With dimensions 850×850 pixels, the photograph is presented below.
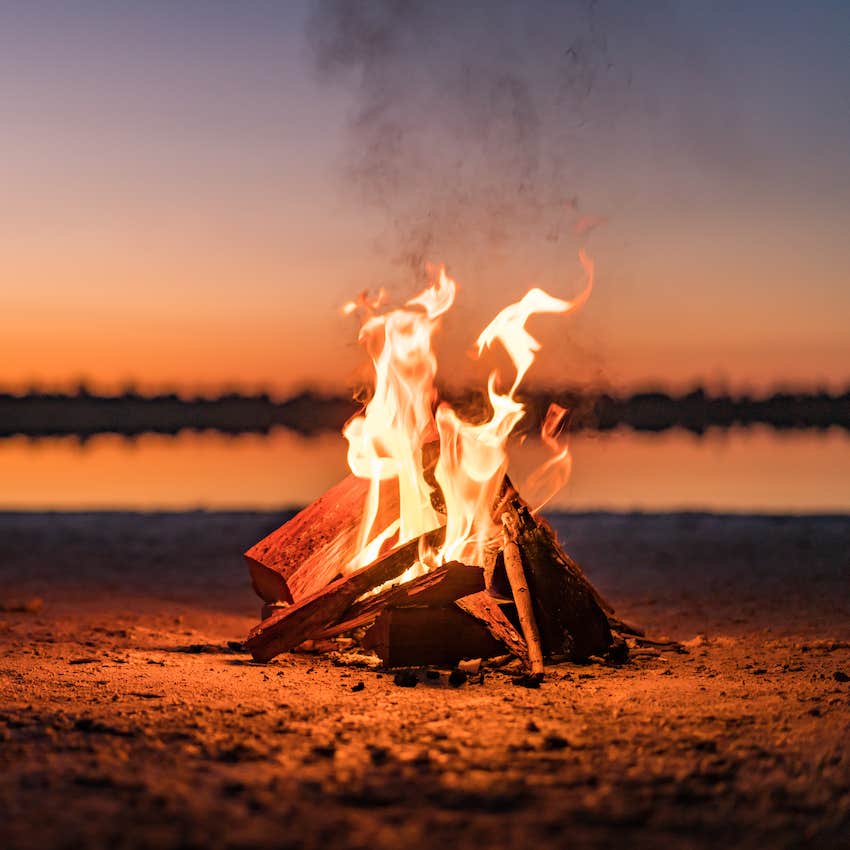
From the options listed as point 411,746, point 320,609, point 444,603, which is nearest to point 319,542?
point 320,609

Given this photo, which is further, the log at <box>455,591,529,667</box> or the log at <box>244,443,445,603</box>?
the log at <box>244,443,445,603</box>

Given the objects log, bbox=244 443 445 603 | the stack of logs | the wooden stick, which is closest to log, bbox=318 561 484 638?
the stack of logs

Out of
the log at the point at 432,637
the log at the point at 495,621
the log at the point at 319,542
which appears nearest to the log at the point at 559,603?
the log at the point at 495,621

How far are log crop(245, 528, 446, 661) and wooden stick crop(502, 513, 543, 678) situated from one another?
0.65m

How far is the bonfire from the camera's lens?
6.05m

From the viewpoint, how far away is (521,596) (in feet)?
20.5

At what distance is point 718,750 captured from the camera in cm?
393

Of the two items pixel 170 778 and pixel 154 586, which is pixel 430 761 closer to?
pixel 170 778

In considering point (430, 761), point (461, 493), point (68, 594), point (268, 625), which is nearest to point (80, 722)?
point (430, 761)

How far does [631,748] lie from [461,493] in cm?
303

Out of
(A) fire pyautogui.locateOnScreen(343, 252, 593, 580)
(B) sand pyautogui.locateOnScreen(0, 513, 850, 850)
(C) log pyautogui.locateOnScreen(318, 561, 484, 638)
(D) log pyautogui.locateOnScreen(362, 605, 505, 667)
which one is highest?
(A) fire pyautogui.locateOnScreen(343, 252, 593, 580)

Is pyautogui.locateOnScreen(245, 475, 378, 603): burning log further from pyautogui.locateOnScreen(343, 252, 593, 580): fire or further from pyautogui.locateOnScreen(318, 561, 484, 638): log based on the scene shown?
pyautogui.locateOnScreen(318, 561, 484, 638): log

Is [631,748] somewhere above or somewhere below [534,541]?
below

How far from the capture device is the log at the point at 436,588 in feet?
19.6
